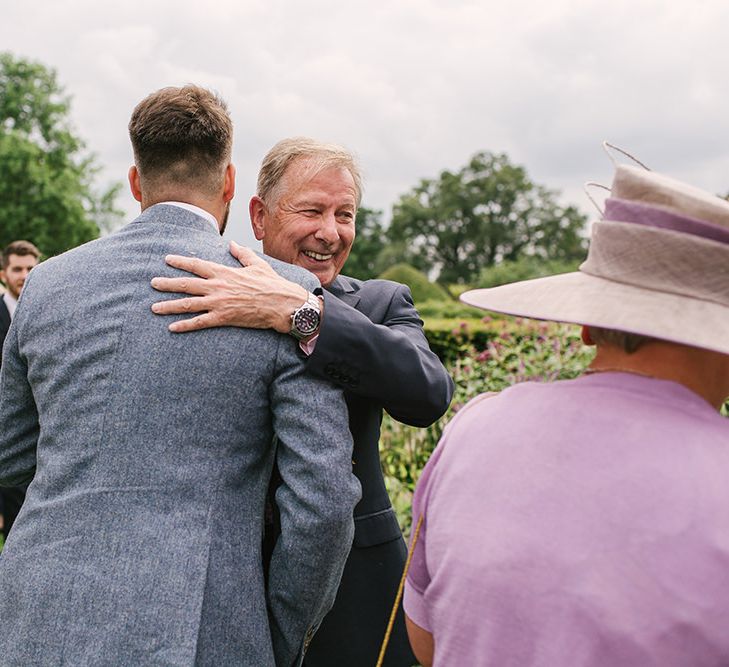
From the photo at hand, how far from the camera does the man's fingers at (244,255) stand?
2031mm

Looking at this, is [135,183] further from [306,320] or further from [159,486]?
[159,486]

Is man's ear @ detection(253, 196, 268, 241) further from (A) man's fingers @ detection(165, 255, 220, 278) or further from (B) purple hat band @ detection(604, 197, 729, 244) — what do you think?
(B) purple hat band @ detection(604, 197, 729, 244)

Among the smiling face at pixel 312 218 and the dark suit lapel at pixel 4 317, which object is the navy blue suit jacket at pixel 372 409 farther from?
the dark suit lapel at pixel 4 317

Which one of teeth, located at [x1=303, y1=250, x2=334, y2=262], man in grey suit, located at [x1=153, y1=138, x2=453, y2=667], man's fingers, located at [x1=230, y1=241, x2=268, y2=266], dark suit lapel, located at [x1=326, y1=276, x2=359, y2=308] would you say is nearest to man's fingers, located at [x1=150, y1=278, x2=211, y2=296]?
man in grey suit, located at [x1=153, y1=138, x2=453, y2=667]

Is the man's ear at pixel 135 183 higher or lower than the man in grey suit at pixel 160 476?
higher

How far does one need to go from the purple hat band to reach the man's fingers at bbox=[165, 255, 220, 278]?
97 centimetres

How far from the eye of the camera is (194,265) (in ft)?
6.30

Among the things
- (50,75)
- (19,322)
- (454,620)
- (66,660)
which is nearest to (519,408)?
(454,620)

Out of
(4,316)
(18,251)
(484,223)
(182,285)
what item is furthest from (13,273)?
(484,223)

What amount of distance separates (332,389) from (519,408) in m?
0.62

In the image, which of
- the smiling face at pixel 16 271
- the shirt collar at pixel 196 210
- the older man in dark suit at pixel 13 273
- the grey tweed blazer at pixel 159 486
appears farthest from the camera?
the smiling face at pixel 16 271

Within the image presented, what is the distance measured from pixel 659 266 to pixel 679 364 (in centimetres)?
18

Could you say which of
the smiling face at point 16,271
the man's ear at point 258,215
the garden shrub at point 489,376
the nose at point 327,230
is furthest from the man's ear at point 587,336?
the smiling face at point 16,271

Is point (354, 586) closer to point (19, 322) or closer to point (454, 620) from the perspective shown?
point (454, 620)
